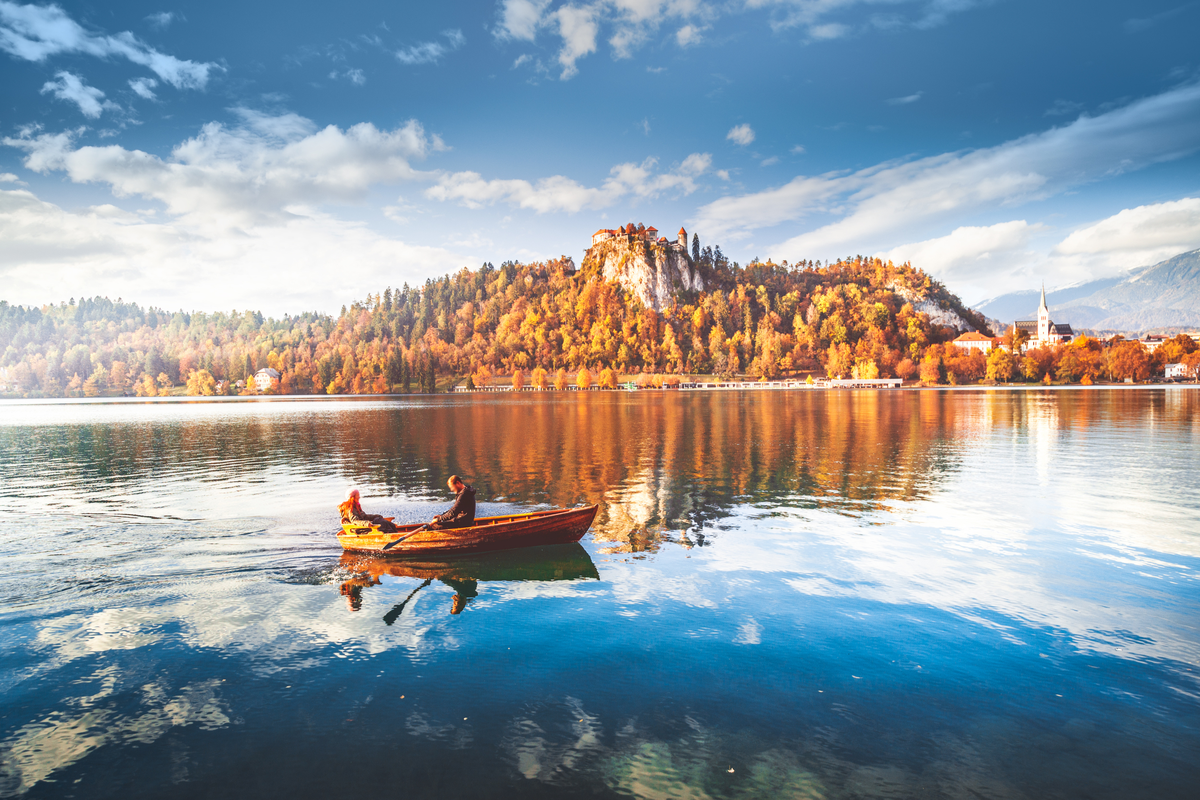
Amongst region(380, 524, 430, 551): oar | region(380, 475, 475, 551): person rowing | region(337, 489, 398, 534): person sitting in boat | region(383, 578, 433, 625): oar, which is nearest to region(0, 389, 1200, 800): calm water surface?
region(383, 578, 433, 625): oar

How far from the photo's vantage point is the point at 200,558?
81.9 ft

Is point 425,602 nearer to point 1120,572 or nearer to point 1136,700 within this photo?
point 1136,700

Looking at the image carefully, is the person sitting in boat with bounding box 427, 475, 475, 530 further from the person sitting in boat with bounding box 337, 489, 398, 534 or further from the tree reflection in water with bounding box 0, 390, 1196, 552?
the tree reflection in water with bounding box 0, 390, 1196, 552

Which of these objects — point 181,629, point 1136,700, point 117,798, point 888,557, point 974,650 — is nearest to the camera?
point 117,798

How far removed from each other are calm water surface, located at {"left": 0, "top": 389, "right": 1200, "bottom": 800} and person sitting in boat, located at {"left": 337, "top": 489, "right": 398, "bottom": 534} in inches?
54.8

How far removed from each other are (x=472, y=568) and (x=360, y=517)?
5.29 meters

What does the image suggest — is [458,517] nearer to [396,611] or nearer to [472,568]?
[472,568]

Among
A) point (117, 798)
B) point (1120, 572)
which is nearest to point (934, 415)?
point (1120, 572)

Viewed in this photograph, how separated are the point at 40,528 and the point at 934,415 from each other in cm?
10628

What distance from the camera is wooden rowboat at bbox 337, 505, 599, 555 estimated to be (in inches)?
944

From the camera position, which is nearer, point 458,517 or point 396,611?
point 396,611

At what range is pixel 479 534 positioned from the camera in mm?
24016

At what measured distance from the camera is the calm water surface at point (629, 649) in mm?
11195

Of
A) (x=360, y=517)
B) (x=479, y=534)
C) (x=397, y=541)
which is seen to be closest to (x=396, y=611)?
(x=397, y=541)
